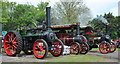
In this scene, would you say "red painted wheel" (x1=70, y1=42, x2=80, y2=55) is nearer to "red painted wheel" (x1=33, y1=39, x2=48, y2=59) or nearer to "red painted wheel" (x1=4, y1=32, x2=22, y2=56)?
"red painted wheel" (x1=33, y1=39, x2=48, y2=59)

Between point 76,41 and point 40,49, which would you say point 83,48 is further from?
point 40,49

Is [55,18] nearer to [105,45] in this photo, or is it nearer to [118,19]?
[118,19]

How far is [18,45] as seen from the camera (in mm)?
7609

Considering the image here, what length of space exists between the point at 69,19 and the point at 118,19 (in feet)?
25.3

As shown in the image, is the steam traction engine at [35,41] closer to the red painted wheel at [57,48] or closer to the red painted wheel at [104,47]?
A: the red painted wheel at [57,48]

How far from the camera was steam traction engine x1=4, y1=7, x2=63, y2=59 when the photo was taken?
23.7 feet

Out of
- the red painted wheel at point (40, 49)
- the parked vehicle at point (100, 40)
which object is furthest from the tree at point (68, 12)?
the red painted wheel at point (40, 49)

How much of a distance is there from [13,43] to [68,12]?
1756 cm

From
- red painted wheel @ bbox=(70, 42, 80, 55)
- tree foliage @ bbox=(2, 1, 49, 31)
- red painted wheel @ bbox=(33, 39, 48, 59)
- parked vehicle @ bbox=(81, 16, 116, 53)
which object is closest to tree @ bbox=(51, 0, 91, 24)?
tree foliage @ bbox=(2, 1, 49, 31)

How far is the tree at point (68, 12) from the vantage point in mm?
24672

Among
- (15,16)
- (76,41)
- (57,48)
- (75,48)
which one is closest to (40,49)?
(57,48)

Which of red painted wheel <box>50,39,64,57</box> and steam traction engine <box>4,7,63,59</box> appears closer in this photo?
steam traction engine <box>4,7,63,59</box>

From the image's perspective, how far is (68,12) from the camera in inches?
975

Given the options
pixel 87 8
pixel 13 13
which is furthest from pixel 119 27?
pixel 13 13
